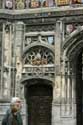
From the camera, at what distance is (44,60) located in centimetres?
1706

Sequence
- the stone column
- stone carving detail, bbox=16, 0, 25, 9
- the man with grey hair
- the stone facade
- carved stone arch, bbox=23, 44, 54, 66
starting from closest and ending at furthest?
the man with grey hair → the stone column → the stone facade → carved stone arch, bbox=23, 44, 54, 66 → stone carving detail, bbox=16, 0, 25, 9

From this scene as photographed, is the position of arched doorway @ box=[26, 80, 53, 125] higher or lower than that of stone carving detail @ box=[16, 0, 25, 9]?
lower

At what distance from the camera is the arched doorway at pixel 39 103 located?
56.1ft

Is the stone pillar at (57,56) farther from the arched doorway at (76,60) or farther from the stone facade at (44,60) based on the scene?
the arched doorway at (76,60)

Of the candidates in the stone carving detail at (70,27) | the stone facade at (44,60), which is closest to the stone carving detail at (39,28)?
the stone facade at (44,60)

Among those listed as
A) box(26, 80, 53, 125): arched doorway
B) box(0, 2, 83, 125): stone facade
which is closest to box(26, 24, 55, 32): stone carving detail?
box(0, 2, 83, 125): stone facade

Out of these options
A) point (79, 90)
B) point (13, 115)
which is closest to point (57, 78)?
point (79, 90)

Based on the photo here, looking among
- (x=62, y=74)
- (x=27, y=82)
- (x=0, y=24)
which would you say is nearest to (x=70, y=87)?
(x=62, y=74)

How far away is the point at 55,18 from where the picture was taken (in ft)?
56.0

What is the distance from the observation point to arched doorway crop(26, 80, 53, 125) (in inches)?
674

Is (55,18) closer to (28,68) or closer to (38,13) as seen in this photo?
(38,13)

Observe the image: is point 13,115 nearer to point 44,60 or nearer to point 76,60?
point 44,60

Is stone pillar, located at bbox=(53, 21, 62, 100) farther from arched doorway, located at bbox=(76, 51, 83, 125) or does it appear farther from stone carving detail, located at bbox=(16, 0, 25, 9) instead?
stone carving detail, located at bbox=(16, 0, 25, 9)

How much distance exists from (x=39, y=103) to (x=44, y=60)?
182 cm
